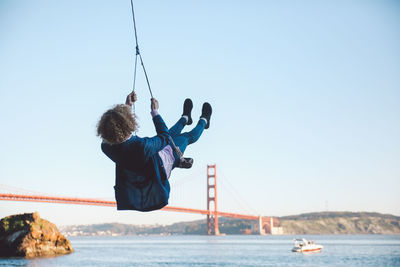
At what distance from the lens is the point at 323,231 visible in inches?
4478

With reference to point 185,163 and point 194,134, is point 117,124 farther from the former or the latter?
point 194,134

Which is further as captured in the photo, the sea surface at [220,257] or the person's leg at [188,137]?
the sea surface at [220,257]

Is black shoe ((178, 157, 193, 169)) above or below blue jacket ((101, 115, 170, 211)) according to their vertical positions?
above

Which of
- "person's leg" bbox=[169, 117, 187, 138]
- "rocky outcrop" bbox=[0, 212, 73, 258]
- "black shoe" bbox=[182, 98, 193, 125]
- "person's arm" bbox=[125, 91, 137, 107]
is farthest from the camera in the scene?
"rocky outcrop" bbox=[0, 212, 73, 258]

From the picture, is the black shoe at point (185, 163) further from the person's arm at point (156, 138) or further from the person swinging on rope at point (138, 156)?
the person's arm at point (156, 138)

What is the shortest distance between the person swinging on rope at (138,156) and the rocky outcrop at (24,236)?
30476 millimetres

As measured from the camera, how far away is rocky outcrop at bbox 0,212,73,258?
30812 mm

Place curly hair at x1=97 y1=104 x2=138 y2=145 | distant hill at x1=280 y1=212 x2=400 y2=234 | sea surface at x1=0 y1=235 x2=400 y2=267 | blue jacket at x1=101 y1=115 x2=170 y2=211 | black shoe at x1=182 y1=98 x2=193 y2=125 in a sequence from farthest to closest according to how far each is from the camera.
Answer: distant hill at x1=280 y1=212 x2=400 y2=234 → sea surface at x1=0 y1=235 x2=400 y2=267 → black shoe at x1=182 y1=98 x2=193 y2=125 → blue jacket at x1=101 y1=115 x2=170 y2=211 → curly hair at x1=97 y1=104 x2=138 y2=145

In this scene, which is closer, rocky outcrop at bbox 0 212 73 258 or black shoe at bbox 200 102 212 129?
black shoe at bbox 200 102 212 129

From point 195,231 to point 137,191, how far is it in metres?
115

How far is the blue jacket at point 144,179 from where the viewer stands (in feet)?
8.47

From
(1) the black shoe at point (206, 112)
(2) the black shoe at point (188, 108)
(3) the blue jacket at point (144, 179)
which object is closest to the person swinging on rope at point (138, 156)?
(3) the blue jacket at point (144, 179)

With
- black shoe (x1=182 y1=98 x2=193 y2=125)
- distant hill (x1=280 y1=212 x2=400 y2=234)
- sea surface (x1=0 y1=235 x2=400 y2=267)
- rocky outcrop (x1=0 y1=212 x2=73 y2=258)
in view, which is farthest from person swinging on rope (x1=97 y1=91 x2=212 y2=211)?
distant hill (x1=280 y1=212 x2=400 y2=234)

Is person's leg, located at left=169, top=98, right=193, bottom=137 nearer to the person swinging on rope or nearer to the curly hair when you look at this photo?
the person swinging on rope
